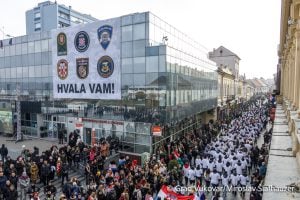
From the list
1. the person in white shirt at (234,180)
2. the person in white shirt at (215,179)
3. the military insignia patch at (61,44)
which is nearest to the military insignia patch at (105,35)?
the military insignia patch at (61,44)

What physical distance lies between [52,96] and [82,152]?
13.7 m

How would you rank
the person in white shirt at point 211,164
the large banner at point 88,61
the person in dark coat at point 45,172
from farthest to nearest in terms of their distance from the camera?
the large banner at point 88,61
the person in white shirt at point 211,164
the person in dark coat at point 45,172

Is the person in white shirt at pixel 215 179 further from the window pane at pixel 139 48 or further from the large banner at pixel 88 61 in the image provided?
the large banner at pixel 88 61

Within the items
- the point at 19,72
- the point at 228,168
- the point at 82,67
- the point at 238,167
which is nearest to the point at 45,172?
the point at 228,168

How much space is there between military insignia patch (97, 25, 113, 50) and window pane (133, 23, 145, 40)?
→ 277 centimetres

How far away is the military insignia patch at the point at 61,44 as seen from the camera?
29.6 m

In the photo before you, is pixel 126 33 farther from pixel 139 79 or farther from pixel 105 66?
pixel 139 79

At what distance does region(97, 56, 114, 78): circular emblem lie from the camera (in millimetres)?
26406

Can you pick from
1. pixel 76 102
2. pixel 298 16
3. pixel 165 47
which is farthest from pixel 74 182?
pixel 76 102

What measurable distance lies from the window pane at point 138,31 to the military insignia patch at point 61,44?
8.88m

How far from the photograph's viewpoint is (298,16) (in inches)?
360

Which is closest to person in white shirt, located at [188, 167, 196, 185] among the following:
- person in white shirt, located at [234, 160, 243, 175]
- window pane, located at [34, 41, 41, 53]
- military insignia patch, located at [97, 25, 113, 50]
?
person in white shirt, located at [234, 160, 243, 175]

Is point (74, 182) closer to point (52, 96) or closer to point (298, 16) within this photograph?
point (298, 16)

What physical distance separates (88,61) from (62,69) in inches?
154
